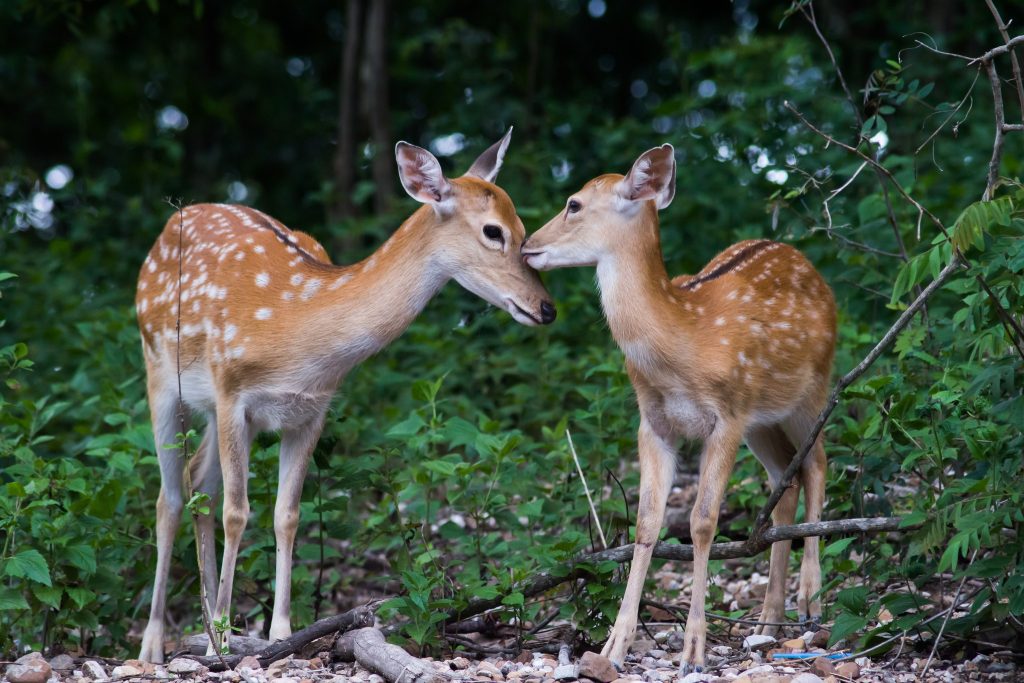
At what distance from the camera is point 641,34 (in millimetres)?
15625

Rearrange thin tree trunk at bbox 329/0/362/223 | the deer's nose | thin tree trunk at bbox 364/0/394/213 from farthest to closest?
thin tree trunk at bbox 329/0/362/223 → thin tree trunk at bbox 364/0/394/213 → the deer's nose

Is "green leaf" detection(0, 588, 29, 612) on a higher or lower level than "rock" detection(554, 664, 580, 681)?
higher

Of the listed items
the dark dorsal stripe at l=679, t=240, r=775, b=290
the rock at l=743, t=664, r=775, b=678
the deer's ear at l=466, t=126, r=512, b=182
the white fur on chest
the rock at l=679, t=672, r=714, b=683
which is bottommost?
the rock at l=679, t=672, r=714, b=683

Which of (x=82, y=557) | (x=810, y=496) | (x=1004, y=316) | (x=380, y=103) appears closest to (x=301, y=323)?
(x=82, y=557)

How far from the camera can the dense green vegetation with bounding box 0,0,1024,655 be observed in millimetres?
5348

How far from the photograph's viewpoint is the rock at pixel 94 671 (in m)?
5.23

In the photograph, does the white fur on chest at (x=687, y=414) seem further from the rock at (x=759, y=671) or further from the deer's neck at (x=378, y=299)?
the deer's neck at (x=378, y=299)

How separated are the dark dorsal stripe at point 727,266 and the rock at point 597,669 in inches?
68.2

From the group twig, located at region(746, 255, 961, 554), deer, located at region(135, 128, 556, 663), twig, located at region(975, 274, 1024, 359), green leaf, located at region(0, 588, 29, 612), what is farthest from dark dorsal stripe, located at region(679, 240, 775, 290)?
green leaf, located at region(0, 588, 29, 612)

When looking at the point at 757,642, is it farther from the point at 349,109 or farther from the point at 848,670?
the point at 349,109

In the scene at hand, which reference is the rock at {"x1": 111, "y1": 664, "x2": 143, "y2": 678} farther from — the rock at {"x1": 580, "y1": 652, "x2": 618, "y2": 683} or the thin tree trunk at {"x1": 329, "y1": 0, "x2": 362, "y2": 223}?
the thin tree trunk at {"x1": 329, "y1": 0, "x2": 362, "y2": 223}

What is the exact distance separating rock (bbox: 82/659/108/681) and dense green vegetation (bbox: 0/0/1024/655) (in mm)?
355

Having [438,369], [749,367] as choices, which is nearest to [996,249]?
[749,367]

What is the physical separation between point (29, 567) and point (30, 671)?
0.48 m
